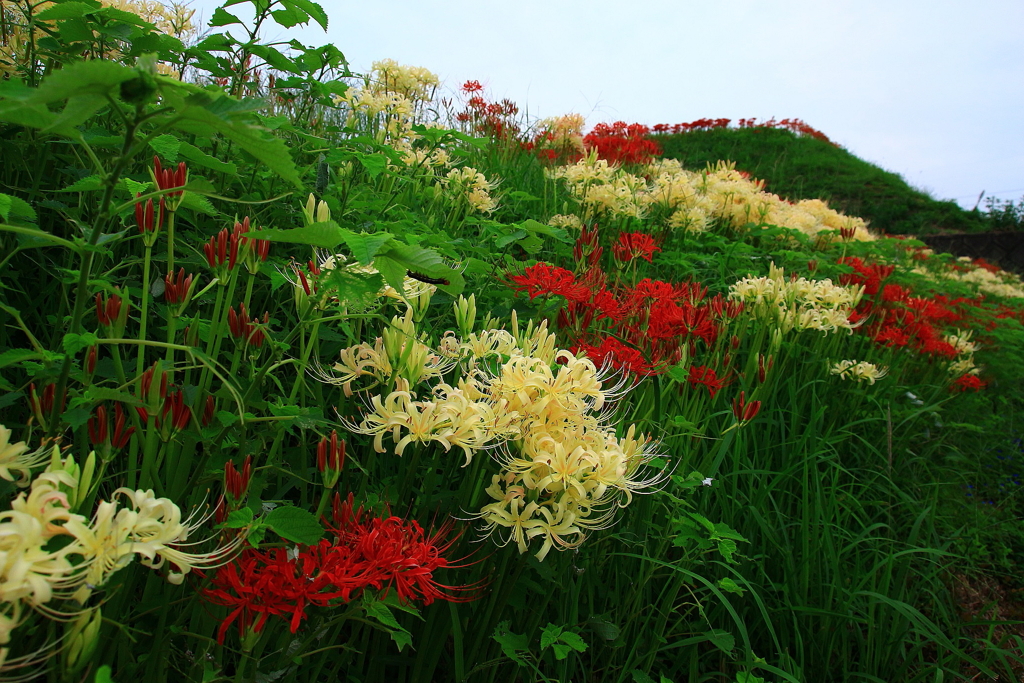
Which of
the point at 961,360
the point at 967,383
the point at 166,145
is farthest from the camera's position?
the point at 961,360

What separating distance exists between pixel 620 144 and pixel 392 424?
5.59 m

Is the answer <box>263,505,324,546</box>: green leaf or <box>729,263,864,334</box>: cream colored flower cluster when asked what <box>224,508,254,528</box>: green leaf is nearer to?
<box>263,505,324,546</box>: green leaf

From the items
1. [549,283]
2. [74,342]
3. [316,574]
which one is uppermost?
[549,283]

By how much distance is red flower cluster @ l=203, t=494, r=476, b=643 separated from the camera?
86 centimetres

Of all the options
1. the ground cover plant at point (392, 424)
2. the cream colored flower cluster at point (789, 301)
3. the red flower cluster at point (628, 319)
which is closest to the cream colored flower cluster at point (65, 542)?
the ground cover plant at point (392, 424)

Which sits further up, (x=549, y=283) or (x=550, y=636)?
(x=549, y=283)

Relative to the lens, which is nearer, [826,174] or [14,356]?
[14,356]

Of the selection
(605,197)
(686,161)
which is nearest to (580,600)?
(605,197)

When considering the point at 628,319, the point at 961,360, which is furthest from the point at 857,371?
the point at 961,360

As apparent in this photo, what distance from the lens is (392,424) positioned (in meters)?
1.14

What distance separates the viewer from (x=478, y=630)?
1.34 metres

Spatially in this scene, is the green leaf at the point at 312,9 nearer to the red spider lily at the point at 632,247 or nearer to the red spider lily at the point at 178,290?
the red spider lily at the point at 178,290

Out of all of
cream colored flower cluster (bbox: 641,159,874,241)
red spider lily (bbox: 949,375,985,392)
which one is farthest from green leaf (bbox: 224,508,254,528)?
red spider lily (bbox: 949,375,985,392)

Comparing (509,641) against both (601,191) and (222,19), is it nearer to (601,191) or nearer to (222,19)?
(222,19)
